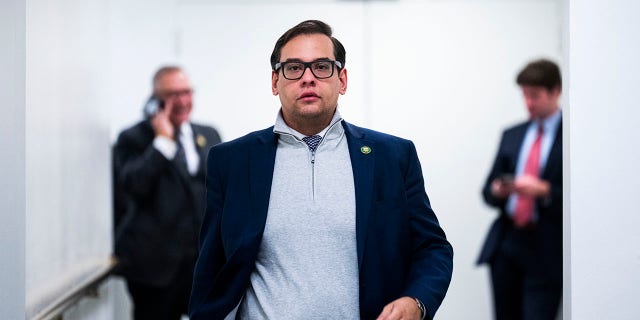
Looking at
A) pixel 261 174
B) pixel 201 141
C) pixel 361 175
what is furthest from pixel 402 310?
pixel 201 141

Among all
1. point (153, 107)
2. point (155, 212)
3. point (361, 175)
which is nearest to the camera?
point (361, 175)

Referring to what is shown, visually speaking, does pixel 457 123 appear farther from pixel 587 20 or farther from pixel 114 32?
pixel 587 20

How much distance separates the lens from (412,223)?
1895 mm

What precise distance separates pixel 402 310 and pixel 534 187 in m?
1.91

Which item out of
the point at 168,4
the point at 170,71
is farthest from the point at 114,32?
the point at 170,71

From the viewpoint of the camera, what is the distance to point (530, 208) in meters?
3.51

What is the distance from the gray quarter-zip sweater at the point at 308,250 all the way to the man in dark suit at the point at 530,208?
6.03ft

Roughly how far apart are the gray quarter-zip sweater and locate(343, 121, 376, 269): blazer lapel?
0.02m

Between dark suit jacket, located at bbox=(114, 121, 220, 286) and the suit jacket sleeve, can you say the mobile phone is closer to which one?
dark suit jacket, located at bbox=(114, 121, 220, 286)

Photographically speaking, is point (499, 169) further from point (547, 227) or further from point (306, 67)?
point (306, 67)

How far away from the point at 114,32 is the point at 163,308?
5.20ft

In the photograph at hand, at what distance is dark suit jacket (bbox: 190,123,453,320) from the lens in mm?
1815

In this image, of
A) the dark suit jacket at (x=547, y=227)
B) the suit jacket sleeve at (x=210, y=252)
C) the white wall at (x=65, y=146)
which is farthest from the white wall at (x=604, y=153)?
the white wall at (x=65, y=146)

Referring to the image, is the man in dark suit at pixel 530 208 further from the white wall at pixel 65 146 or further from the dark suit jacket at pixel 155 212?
the white wall at pixel 65 146
